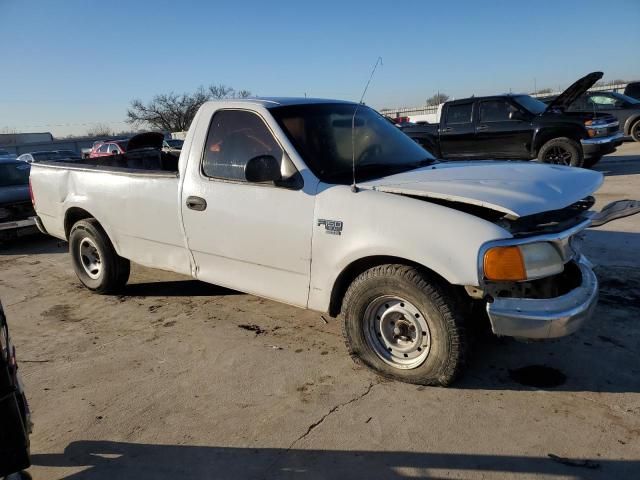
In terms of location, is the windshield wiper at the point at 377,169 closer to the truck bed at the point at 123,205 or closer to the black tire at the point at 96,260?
the truck bed at the point at 123,205

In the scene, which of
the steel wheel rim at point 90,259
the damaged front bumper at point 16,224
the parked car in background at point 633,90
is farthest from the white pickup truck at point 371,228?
the parked car in background at point 633,90

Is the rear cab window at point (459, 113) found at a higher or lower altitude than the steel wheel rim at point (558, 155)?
higher

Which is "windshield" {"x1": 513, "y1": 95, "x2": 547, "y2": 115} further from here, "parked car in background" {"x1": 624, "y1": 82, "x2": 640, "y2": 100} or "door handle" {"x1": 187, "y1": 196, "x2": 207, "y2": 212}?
"parked car in background" {"x1": 624, "y1": 82, "x2": 640, "y2": 100}

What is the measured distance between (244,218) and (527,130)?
9283 millimetres

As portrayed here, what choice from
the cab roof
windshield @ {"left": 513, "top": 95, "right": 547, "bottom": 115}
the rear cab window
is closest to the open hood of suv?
windshield @ {"left": 513, "top": 95, "right": 547, "bottom": 115}

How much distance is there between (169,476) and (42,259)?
6199mm

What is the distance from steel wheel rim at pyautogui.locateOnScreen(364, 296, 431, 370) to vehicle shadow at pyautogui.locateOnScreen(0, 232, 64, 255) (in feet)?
20.9

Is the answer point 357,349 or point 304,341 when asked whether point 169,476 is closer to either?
point 357,349

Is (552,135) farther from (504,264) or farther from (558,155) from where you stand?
(504,264)

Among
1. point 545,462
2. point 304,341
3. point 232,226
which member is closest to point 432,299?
point 545,462

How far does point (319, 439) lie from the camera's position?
2865mm

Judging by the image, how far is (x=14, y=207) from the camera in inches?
341

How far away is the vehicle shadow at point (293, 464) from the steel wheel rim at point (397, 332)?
751mm

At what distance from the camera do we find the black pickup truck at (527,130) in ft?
35.9
